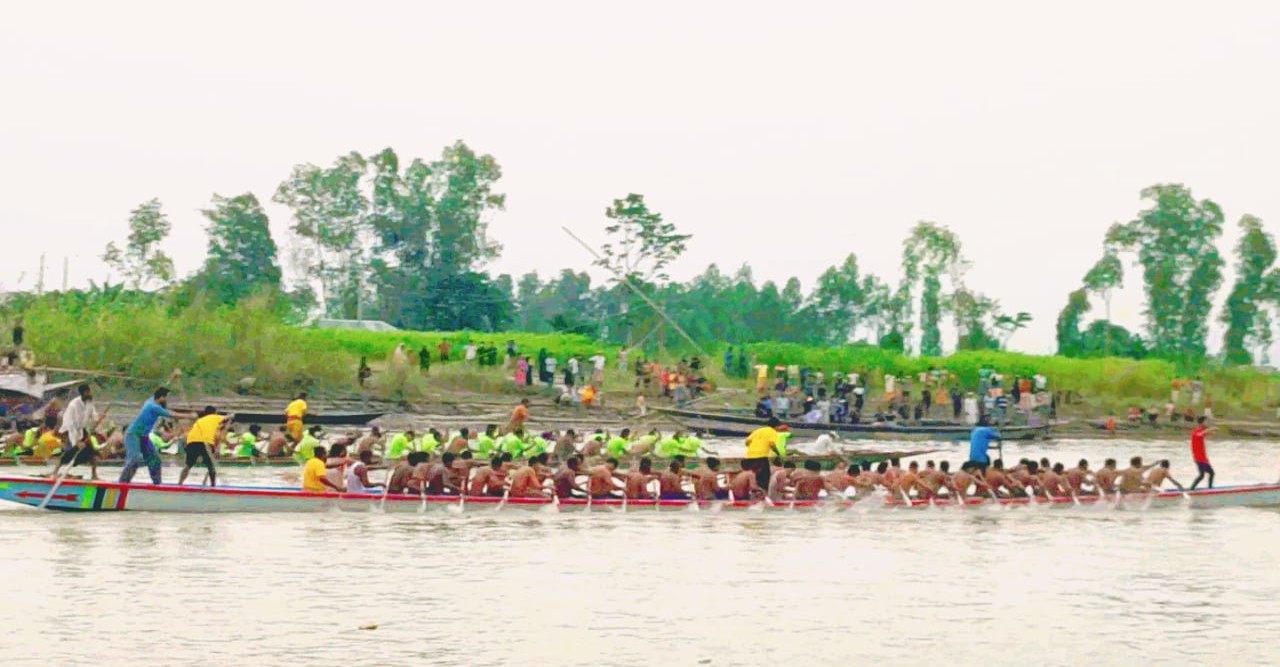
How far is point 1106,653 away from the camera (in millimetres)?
13523

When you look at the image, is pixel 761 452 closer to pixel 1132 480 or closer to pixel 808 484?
pixel 808 484

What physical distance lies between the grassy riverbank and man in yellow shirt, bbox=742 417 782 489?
22.5 meters

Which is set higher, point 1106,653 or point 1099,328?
point 1099,328

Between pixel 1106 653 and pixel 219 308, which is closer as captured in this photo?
pixel 1106 653

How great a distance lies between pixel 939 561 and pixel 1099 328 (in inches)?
2105

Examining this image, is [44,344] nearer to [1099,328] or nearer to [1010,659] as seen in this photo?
[1010,659]

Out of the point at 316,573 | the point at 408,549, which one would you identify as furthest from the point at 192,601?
the point at 408,549

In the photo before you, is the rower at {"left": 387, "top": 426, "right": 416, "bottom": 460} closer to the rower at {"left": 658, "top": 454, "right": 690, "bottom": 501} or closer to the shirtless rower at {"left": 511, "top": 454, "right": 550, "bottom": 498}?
the shirtless rower at {"left": 511, "top": 454, "right": 550, "bottom": 498}

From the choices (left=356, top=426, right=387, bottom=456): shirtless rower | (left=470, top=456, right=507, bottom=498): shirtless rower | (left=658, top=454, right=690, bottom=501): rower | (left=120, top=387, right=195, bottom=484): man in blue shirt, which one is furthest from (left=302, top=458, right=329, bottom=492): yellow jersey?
(left=658, top=454, right=690, bottom=501): rower

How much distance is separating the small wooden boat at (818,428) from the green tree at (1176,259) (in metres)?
31.3

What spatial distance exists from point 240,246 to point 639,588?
51384mm

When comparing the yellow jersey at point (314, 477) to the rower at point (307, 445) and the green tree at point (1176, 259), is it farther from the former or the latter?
the green tree at point (1176, 259)

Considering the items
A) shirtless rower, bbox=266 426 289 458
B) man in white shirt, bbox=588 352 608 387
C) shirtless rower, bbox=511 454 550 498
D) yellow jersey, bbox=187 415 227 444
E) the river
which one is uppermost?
man in white shirt, bbox=588 352 608 387

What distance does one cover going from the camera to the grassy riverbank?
133ft
